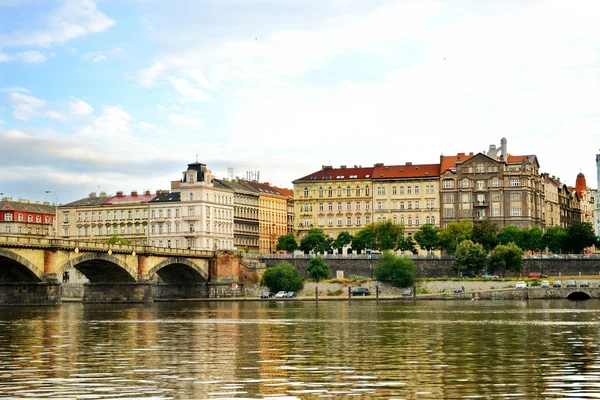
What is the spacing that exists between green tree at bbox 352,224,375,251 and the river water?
117m

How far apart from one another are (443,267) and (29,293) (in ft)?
250

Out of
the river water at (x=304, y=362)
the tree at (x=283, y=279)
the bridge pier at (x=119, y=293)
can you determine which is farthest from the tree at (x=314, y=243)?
the river water at (x=304, y=362)

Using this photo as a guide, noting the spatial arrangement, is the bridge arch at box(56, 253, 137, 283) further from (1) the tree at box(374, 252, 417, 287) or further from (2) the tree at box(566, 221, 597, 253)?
(2) the tree at box(566, 221, 597, 253)

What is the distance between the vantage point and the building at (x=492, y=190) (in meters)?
194

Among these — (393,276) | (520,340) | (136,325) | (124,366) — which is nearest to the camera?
(124,366)

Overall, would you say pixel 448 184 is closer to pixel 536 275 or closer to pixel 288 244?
pixel 288 244

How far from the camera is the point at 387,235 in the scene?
607 feet

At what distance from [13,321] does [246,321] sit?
17346mm

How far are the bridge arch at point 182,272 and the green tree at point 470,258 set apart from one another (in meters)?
39.6

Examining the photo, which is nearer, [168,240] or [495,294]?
[495,294]

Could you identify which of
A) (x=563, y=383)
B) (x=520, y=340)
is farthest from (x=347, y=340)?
(x=563, y=383)

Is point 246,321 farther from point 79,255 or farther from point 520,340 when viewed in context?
point 79,255

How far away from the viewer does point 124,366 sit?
39125 mm

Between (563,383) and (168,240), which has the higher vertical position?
(168,240)
